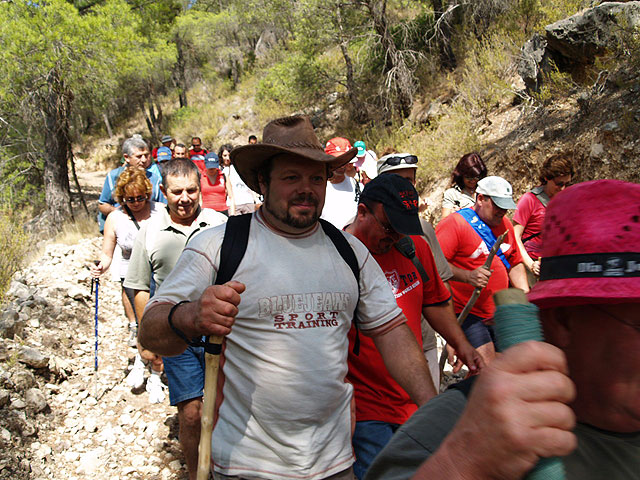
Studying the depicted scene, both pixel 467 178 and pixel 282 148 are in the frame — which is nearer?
pixel 282 148

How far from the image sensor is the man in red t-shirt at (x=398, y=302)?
2.24 m

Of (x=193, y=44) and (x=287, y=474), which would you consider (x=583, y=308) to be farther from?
(x=193, y=44)

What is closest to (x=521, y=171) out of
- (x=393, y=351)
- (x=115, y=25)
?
(x=393, y=351)

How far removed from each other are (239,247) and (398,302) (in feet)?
3.51

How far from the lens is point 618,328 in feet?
3.06

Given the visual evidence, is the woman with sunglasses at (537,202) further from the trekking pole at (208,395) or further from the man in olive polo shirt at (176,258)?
the trekking pole at (208,395)

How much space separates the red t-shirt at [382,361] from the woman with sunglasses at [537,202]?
1.83m

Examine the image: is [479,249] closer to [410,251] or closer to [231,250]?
[410,251]

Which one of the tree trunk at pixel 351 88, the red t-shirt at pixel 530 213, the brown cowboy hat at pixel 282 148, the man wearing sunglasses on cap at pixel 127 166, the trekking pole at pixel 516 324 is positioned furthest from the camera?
the tree trunk at pixel 351 88

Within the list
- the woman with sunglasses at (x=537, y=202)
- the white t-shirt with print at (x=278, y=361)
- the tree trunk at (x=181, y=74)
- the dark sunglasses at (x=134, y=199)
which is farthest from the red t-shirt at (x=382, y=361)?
the tree trunk at (x=181, y=74)

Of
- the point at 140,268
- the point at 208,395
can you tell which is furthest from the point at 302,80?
the point at 208,395

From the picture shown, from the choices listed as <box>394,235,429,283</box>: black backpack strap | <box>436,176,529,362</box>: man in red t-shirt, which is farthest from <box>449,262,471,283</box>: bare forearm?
<box>394,235,429,283</box>: black backpack strap

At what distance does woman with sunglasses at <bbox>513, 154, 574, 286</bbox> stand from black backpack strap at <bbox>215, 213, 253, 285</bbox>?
3059 millimetres

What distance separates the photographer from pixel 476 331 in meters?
3.42
